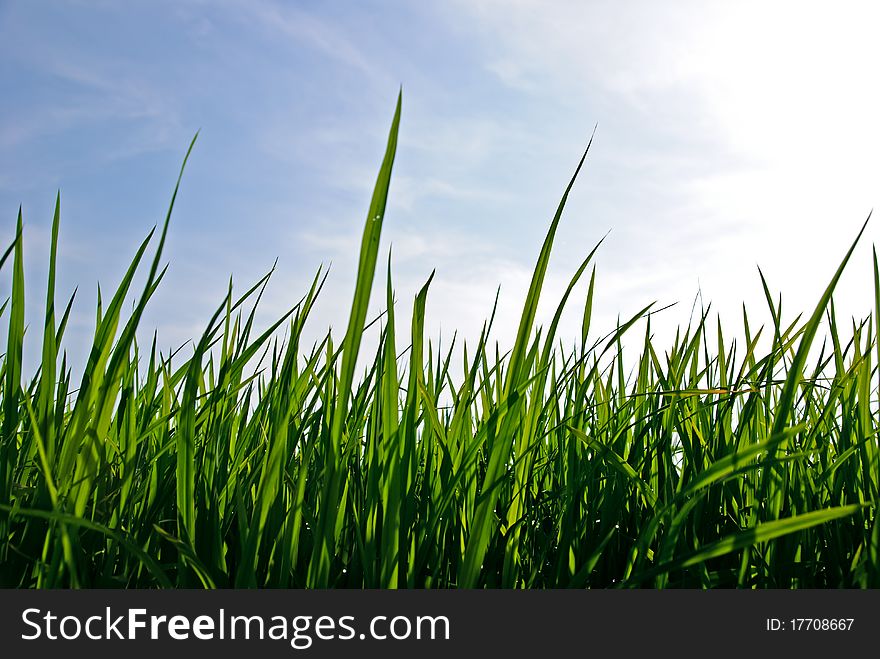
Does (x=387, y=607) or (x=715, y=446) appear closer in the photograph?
(x=387, y=607)

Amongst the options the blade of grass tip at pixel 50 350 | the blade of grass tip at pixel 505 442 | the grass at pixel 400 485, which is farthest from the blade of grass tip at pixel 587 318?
the blade of grass tip at pixel 50 350

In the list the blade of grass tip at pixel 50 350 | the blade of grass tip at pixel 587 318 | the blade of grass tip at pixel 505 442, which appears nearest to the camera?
the blade of grass tip at pixel 505 442

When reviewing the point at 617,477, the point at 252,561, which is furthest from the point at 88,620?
the point at 617,477

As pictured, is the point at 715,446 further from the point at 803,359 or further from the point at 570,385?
the point at 803,359

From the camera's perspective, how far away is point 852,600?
850mm

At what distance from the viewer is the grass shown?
80 cm

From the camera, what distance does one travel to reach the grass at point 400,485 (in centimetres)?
80

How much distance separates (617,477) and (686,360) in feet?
1.26

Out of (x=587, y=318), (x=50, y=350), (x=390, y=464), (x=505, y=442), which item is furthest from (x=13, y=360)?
(x=587, y=318)

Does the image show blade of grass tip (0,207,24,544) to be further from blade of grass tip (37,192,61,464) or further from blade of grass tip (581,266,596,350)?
blade of grass tip (581,266,596,350)

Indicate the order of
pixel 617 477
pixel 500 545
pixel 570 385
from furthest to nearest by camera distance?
pixel 570 385 < pixel 617 477 < pixel 500 545

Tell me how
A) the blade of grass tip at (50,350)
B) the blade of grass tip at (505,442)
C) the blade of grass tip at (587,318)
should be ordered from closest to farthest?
the blade of grass tip at (505,442) → the blade of grass tip at (50,350) → the blade of grass tip at (587,318)

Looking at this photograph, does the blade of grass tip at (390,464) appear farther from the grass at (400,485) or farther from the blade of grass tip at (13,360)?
the blade of grass tip at (13,360)

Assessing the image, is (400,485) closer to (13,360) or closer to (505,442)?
(505,442)
